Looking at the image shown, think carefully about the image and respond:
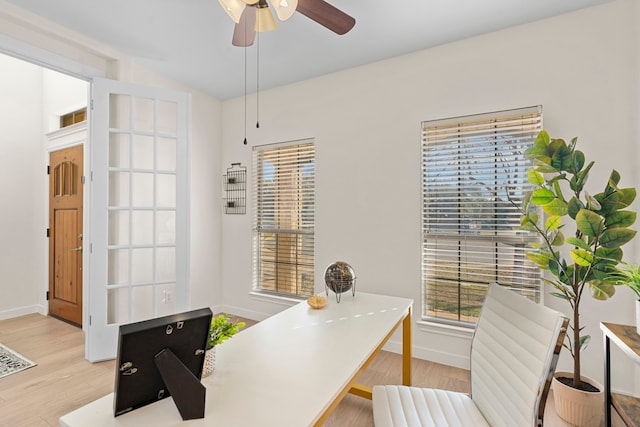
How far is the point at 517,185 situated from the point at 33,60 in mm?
3918

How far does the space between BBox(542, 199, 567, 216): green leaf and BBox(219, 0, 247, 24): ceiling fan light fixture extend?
201 cm

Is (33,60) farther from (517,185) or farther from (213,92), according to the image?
(517,185)

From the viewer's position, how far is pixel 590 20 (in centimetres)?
214

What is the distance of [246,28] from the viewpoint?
1795 mm

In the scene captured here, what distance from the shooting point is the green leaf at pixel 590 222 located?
159cm

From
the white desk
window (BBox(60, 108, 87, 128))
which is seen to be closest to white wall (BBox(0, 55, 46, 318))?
window (BBox(60, 108, 87, 128))

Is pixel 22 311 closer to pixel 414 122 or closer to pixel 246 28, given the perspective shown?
pixel 246 28

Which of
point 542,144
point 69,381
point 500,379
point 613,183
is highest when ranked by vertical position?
point 542,144

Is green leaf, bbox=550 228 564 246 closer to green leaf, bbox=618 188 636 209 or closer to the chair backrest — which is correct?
green leaf, bbox=618 188 636 209

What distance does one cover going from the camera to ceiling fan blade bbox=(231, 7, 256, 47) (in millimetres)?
1703

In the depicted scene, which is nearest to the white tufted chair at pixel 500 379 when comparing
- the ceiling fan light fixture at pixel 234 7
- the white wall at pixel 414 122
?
the white wall at pixel 414 122

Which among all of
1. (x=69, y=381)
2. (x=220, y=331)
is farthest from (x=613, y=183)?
(x=69, y=381)

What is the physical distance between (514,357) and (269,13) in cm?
203

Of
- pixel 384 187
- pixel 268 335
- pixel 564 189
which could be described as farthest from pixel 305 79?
pixel 268 335
